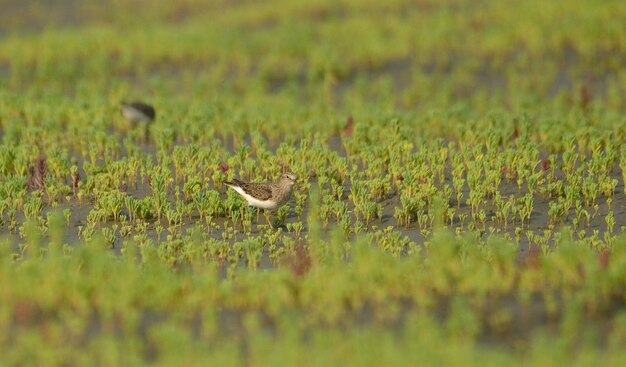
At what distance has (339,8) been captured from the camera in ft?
77.0

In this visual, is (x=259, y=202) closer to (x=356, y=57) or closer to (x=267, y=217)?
(x=267, y=217)

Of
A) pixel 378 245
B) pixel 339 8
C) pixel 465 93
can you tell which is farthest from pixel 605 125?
pixel 339 8

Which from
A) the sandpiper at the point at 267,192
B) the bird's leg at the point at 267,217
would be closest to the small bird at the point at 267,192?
the sandpiper at the point at 267,192

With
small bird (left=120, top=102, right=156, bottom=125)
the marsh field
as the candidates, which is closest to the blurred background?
the marsh field

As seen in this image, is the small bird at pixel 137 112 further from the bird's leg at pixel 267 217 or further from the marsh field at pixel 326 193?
the bird's leg at pixel 267 217

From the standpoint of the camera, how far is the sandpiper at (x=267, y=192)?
1091 cm

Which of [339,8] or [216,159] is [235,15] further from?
[216,159]

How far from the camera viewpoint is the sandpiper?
10906mm

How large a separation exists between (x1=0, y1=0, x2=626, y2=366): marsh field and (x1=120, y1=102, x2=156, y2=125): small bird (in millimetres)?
224

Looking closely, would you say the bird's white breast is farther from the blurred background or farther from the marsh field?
the blurred background

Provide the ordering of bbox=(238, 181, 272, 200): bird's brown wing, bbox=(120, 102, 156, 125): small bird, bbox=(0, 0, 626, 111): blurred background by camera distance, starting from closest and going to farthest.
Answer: bbox=(238, 181, 272, 200): bird's brown wing
bbox=(120, 102, 156, 125): small bird
bbox=(0, 0, 626, 111): blurred background

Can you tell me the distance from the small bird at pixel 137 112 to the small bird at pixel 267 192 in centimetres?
379

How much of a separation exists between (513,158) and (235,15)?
1206 centimetres

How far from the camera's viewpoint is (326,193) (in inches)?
463
